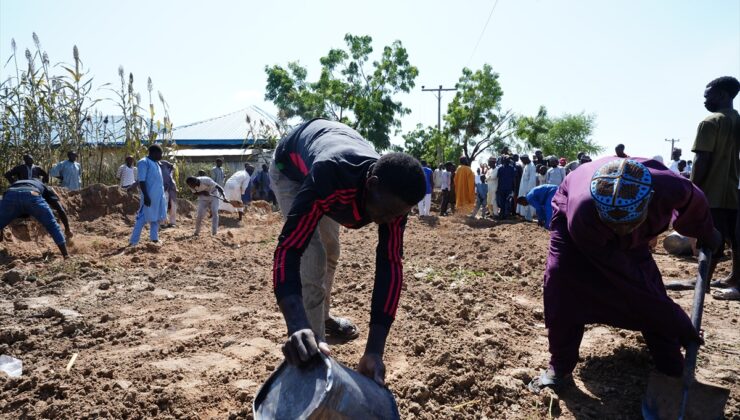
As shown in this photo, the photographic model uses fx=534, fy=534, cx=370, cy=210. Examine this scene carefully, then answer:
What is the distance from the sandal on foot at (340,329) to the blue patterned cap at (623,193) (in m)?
1.79

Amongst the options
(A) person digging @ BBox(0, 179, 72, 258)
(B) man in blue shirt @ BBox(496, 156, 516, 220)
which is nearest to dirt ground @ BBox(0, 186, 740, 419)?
(A) person digging @ BBox(0, 179, 72, 258)

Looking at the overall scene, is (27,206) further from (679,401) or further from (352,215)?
(679,401)

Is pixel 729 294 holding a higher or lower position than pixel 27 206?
lower

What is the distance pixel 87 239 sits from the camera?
8.13m

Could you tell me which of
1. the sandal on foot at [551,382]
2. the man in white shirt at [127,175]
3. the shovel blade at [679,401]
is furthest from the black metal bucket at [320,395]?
the man in white shirt at [127,175]

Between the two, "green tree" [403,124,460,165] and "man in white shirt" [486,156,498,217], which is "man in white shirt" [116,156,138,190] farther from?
"green tree" [403,124,460,165]

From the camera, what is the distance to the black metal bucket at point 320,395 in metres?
1.55

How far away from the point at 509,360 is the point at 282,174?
1.67 m

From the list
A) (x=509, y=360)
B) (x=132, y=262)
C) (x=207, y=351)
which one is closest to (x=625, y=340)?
(x=509, y=360)

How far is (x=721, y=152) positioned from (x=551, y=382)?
290 centimetres

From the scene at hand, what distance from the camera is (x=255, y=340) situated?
344 centimetres

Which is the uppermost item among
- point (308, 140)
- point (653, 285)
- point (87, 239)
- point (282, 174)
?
point (308, 140)

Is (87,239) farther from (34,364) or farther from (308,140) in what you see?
(308,140)

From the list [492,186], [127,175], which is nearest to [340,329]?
[127,175]
